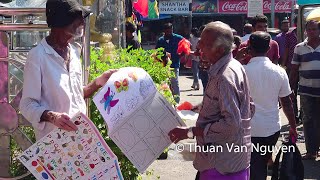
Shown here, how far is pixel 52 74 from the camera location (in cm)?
368

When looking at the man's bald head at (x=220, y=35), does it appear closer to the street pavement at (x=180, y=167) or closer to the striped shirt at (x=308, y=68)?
the street pavement at (x=180, y=167)

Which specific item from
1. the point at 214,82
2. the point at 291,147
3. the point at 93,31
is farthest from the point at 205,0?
the point at 214,82

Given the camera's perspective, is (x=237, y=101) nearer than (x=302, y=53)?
Yes

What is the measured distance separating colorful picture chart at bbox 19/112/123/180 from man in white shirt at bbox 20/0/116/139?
11cm

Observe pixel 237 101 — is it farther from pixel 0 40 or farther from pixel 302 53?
pixel 302 53

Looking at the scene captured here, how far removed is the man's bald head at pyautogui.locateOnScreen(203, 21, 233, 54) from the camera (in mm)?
3840

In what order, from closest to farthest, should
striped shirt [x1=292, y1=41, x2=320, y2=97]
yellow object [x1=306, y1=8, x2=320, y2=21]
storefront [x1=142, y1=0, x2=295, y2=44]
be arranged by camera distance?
striped shirt [x1=292, y1=41, x2=320, y2=97]
yellow object [x1=306, y1=8, x2=320, y2=21]
storefront [x1=142, y1=0, x2=295, y2=44]

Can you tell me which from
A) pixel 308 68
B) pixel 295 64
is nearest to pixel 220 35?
pixel 308 68

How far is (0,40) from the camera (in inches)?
180

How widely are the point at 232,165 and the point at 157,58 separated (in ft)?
12.6

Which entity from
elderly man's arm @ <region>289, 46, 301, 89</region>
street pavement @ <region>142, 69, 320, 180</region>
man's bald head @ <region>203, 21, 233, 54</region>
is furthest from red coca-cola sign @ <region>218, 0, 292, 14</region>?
man's bald head @ <region>203, 21, 233, 54</region>

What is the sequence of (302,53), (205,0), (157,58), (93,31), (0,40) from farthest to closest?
(205,0) < (93,31) < (302,53) < (157,58) < (0,40)

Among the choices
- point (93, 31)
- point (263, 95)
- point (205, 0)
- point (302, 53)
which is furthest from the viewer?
point (205, 0)

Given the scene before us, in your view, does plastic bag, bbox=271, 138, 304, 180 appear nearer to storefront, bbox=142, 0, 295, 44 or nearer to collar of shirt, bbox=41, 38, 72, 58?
collar of shirt, bbox=41, 38, 72, 58
